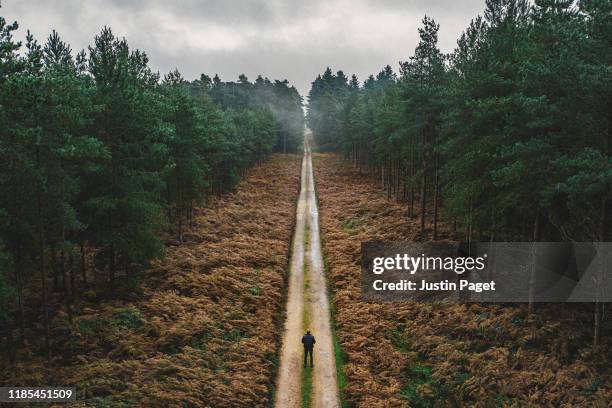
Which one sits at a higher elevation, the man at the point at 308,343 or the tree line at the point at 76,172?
the tree line at the point at 76,172

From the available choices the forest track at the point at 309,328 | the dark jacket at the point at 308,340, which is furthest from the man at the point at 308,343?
the forest track at the point at 309,328

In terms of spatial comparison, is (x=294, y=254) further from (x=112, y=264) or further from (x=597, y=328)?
(x=597, y=328)

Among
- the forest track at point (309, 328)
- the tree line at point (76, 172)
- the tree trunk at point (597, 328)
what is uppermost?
the tree line at point (76, 172)

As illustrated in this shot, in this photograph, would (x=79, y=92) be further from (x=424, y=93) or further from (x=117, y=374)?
(x=424, y=93)

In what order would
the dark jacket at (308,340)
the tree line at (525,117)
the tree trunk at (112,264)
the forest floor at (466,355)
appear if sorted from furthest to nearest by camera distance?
the tree trunk at (112,264) < the dark jacket at (308,340) < the forest floor at (466,355) < the tree line at (525,117)

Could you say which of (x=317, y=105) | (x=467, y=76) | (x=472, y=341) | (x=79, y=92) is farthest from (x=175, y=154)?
(x=317, y=105)

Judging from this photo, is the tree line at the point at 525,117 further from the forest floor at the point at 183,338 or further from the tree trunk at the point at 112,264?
the tree trunk at the point at 112,264
